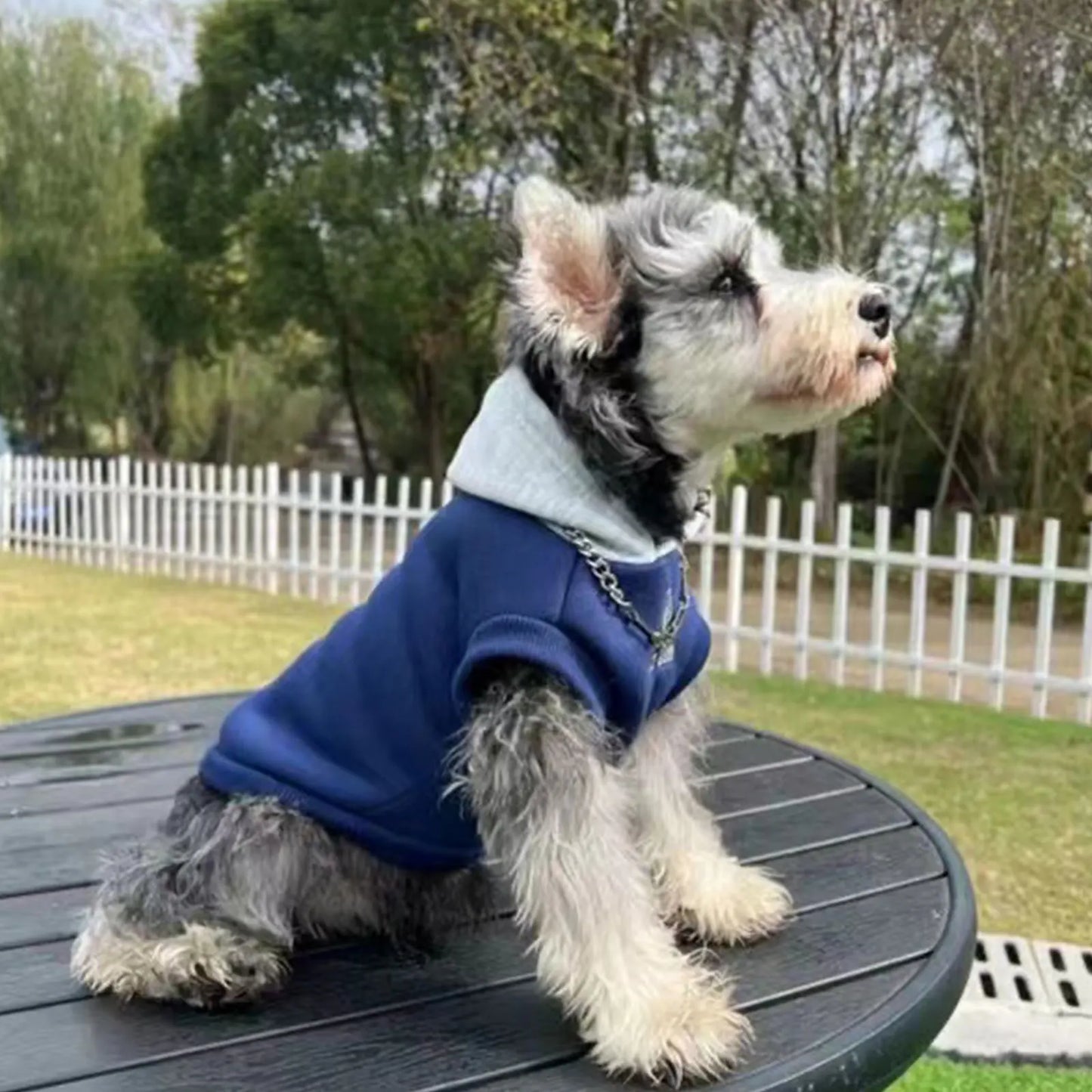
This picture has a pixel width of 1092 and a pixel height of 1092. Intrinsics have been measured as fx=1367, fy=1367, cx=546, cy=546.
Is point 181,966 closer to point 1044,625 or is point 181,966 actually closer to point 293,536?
point 1044,625

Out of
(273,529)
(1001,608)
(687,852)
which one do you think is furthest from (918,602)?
(273,529)

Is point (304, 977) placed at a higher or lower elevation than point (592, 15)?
lower

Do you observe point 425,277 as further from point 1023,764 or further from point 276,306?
point 1023,764

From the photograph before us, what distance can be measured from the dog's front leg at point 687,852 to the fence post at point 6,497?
1289 cm

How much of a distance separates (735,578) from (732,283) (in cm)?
620

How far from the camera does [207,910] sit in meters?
1.75

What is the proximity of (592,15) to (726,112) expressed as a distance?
1507 mm

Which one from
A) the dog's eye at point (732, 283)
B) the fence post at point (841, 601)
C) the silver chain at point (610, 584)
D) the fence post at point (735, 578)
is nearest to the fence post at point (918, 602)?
the fence post at point (841, 601)

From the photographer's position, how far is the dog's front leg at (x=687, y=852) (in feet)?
6.63

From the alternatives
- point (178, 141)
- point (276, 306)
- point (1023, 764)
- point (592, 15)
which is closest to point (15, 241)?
point (178, 141)

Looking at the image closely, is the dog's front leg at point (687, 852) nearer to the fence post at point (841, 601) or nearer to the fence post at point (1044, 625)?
the fence post at point (1044, 625)

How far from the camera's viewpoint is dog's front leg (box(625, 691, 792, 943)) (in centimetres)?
202

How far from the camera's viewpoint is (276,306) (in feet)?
54.6

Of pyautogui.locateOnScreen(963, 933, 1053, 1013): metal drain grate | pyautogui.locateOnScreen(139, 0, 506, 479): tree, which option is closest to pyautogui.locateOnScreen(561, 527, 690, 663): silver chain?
pyautogui.locateOnScreen(963, 933, 1053, 1013): metal drain grate
